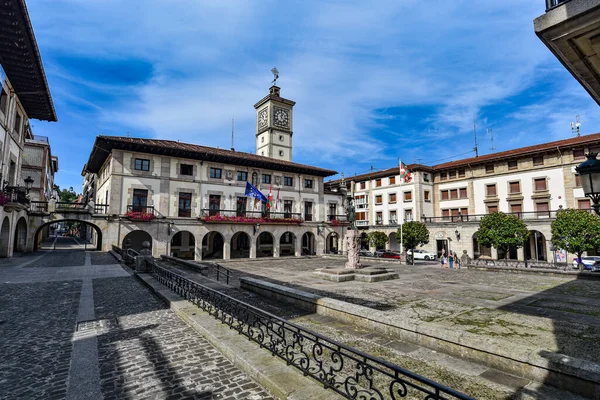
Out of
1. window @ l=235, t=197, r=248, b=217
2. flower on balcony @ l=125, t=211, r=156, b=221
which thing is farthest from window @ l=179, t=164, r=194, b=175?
window @ l=235, t=197, r=248, b=217

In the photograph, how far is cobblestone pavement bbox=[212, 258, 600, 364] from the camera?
20.3 ft

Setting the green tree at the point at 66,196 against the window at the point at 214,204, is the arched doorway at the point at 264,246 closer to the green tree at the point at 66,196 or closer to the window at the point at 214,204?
the window at the point at 214,204

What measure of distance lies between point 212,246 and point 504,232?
95.3 feet

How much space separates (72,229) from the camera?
297 ft

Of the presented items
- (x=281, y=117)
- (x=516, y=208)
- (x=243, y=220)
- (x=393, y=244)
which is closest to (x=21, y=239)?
(x=243, y=220)

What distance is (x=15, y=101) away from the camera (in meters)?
21.5

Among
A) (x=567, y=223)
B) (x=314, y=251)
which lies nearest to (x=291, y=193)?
(x=314, y=251)

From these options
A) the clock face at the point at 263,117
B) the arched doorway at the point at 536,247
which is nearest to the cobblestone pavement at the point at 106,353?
the arched doorway at the point at 536,247

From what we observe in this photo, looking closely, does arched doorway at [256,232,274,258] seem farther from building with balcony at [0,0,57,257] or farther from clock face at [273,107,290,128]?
clock face at [273,107,290,128]

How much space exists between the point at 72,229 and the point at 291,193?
→ 8782 centimetres

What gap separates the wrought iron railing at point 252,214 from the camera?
28.8 metres

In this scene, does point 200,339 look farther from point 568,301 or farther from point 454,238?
point 454,238

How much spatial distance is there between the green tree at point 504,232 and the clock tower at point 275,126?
30510 millimetres

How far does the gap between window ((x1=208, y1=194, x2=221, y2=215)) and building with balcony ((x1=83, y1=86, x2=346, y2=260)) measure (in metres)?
0.09
